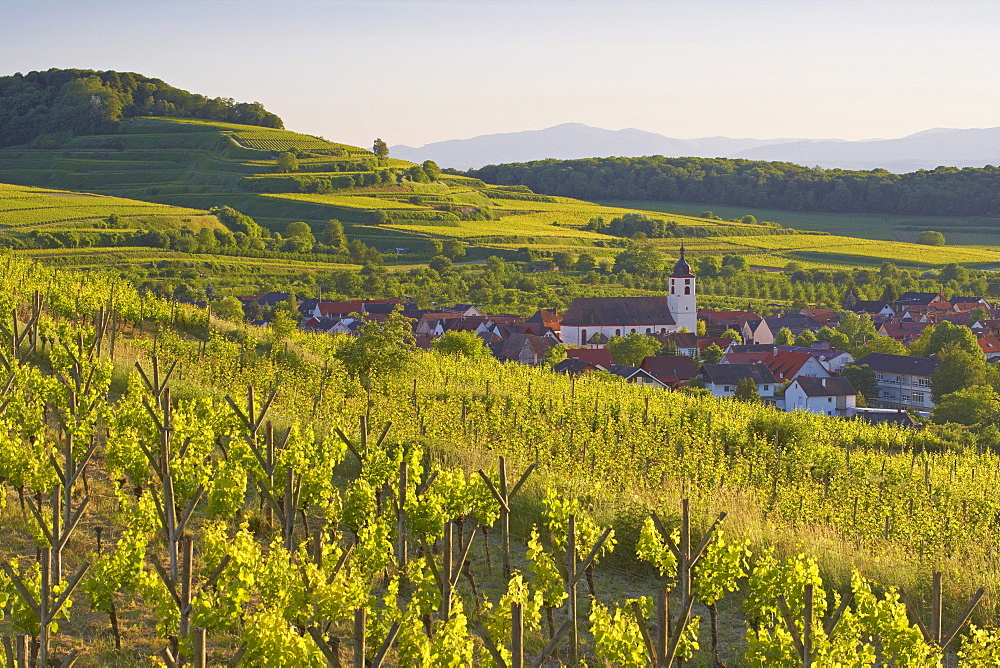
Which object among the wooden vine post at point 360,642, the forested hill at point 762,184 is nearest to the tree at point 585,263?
the forested hill at point 762,184

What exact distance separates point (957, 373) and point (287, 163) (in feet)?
302

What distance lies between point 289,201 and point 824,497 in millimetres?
105378

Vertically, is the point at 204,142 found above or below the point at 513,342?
above

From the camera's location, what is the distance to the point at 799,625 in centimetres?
743

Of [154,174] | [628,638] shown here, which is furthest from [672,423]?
[154,174]

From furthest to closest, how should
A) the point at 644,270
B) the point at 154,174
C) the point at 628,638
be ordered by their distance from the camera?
the point at 154,174, the point at 644,270, the point at 628,638

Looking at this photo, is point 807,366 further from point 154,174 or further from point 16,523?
point 154,174

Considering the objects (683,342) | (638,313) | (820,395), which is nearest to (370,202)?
(638,313)

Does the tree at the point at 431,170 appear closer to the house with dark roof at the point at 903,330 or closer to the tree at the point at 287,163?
the tree at the point at 287,163

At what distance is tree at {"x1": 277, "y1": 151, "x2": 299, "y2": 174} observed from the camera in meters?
125

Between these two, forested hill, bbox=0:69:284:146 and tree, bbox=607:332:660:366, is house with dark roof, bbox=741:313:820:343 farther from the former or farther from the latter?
forested hill, bbox=0:69:284:146

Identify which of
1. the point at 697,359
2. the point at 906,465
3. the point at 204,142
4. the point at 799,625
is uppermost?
the point at 204,142

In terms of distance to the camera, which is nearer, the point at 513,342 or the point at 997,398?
the point at 997,398

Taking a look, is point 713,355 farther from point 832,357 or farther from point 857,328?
point 857,328
